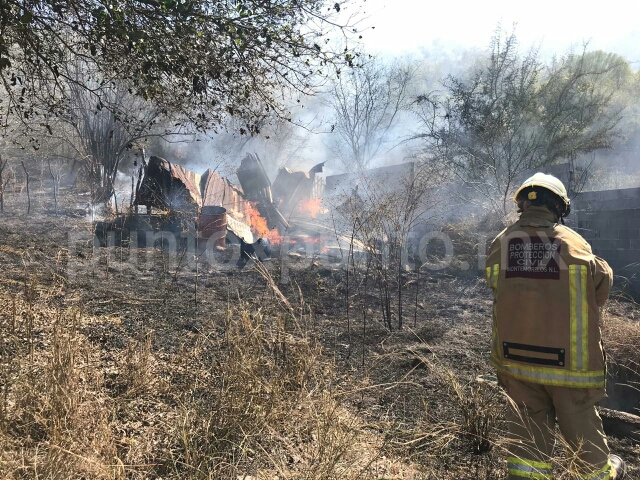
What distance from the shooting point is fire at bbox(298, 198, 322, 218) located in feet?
66.8

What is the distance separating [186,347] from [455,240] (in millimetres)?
8606

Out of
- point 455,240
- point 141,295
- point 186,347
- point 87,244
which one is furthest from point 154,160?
point 186,347

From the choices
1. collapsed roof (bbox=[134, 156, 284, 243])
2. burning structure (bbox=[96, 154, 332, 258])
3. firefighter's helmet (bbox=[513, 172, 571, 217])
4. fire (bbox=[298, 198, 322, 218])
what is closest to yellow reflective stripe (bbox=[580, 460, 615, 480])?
firefighter's helmet (bbox=[513, 172, 571, 217])

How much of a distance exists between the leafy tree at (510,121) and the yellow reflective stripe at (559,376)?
26.6 feet

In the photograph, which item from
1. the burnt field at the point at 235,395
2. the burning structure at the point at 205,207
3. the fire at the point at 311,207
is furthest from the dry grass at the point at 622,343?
the fire at the point at 311,207

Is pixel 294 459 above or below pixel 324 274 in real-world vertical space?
below

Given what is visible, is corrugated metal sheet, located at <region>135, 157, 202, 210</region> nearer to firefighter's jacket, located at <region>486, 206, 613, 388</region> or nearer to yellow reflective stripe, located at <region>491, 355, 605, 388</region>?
firefighter's jacket, located at <region>486, 206, 613, 388</region>

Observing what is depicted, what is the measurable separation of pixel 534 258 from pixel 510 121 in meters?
9.90

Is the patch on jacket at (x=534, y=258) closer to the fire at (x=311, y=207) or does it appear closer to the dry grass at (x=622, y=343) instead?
the dry grass at (x=622, y=343)

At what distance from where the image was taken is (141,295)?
6133 mm

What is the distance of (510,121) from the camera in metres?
11.1

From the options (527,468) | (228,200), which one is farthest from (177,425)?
(228,200)

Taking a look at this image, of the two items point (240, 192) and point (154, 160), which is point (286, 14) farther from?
point (240, 192)

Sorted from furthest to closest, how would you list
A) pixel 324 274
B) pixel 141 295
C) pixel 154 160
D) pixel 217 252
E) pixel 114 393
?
1. pixel 154 160
2. pixel 217 252
3. pixel 324 274
4. pixel 141 295
5. pixel 114 393
